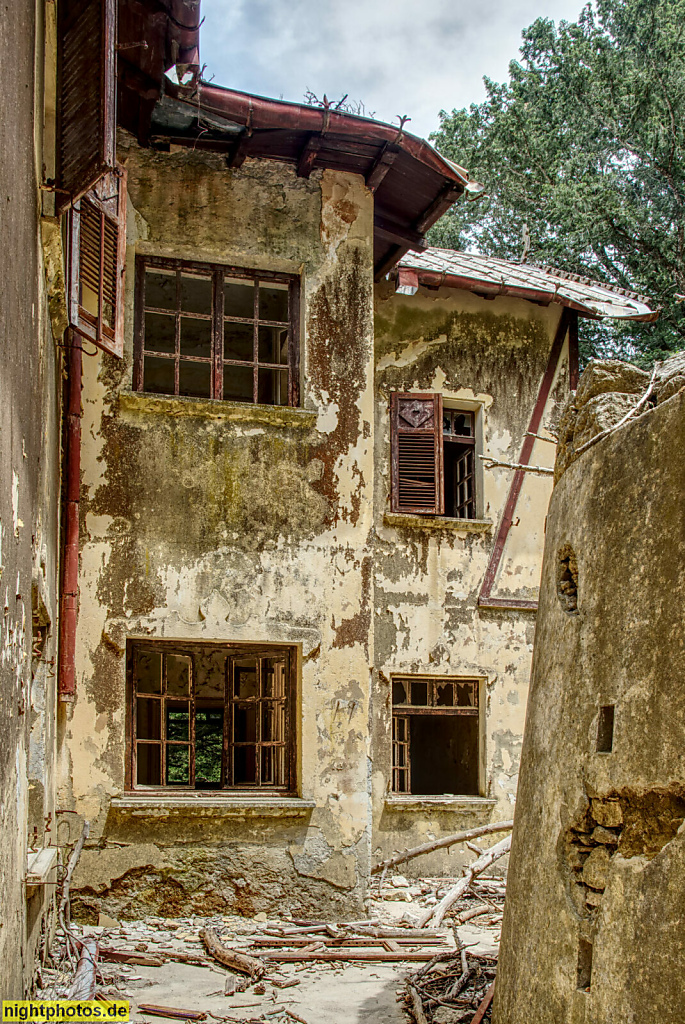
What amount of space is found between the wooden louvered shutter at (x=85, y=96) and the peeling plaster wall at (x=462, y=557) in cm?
589

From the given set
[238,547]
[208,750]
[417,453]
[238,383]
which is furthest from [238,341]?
[208,750]

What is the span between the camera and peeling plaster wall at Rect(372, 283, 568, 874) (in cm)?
1085

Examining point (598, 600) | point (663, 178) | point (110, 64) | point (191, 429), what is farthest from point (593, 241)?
point (598, 600)

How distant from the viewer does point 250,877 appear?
26.2 ft

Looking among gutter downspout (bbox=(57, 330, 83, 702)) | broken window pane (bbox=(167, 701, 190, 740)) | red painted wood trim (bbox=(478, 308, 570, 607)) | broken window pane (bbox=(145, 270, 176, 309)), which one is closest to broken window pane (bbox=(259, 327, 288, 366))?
broken window pane (bbox=(145, 270, 176, 309))

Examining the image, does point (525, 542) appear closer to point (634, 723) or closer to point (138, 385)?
point (138, 385)

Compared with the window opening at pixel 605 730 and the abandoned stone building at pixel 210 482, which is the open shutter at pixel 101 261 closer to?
the abandoned stone building at pixel 210 482

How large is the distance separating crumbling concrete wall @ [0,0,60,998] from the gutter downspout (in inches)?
48.1

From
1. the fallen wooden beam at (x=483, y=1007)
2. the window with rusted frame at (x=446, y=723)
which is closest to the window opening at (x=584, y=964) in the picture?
the fallen wooden beam at (x=483, y=1007)

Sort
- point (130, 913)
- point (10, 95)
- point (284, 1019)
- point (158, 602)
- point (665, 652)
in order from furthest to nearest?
point (158, 602), point (130, 913), point (284, 1019), point (10, 95), point (665, 652)

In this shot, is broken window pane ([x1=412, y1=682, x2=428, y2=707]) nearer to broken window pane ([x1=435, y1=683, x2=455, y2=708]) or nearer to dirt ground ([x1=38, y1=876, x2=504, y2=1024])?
broken window pane ([x1=435, y1=683, x2=455, y2=708])

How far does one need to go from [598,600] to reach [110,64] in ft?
14.4

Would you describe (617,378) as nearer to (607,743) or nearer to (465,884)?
(607,743)

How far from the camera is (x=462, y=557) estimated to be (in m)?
11.5
